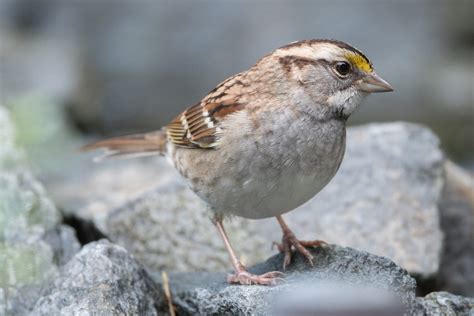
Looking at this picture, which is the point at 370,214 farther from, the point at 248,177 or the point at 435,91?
the point at 435,91

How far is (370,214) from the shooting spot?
5398 millimetres

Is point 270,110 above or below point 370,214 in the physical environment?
above

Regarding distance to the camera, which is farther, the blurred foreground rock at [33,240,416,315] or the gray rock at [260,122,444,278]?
the gray rock at [260,122,444,278]

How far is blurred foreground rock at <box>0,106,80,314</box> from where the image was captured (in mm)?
4254

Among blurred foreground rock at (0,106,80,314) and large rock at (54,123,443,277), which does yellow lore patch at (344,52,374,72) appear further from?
blurred foreground rock at (0,106,80,314)

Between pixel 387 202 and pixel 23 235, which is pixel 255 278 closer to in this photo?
pixel 23 235

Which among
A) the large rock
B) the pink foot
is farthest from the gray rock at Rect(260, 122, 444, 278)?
the pink foot

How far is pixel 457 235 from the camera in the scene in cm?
557

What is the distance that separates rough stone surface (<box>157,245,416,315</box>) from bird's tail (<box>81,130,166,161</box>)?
1324 millimetres

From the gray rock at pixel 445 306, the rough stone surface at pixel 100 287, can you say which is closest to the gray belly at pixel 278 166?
the rough stone surface at pixel 100 287

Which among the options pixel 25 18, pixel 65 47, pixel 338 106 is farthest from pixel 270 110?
pixel 25 18

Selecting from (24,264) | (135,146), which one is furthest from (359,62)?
(135,146)

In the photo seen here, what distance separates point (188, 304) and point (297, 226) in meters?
1.23

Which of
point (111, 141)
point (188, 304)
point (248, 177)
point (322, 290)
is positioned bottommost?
point (188, 304)
